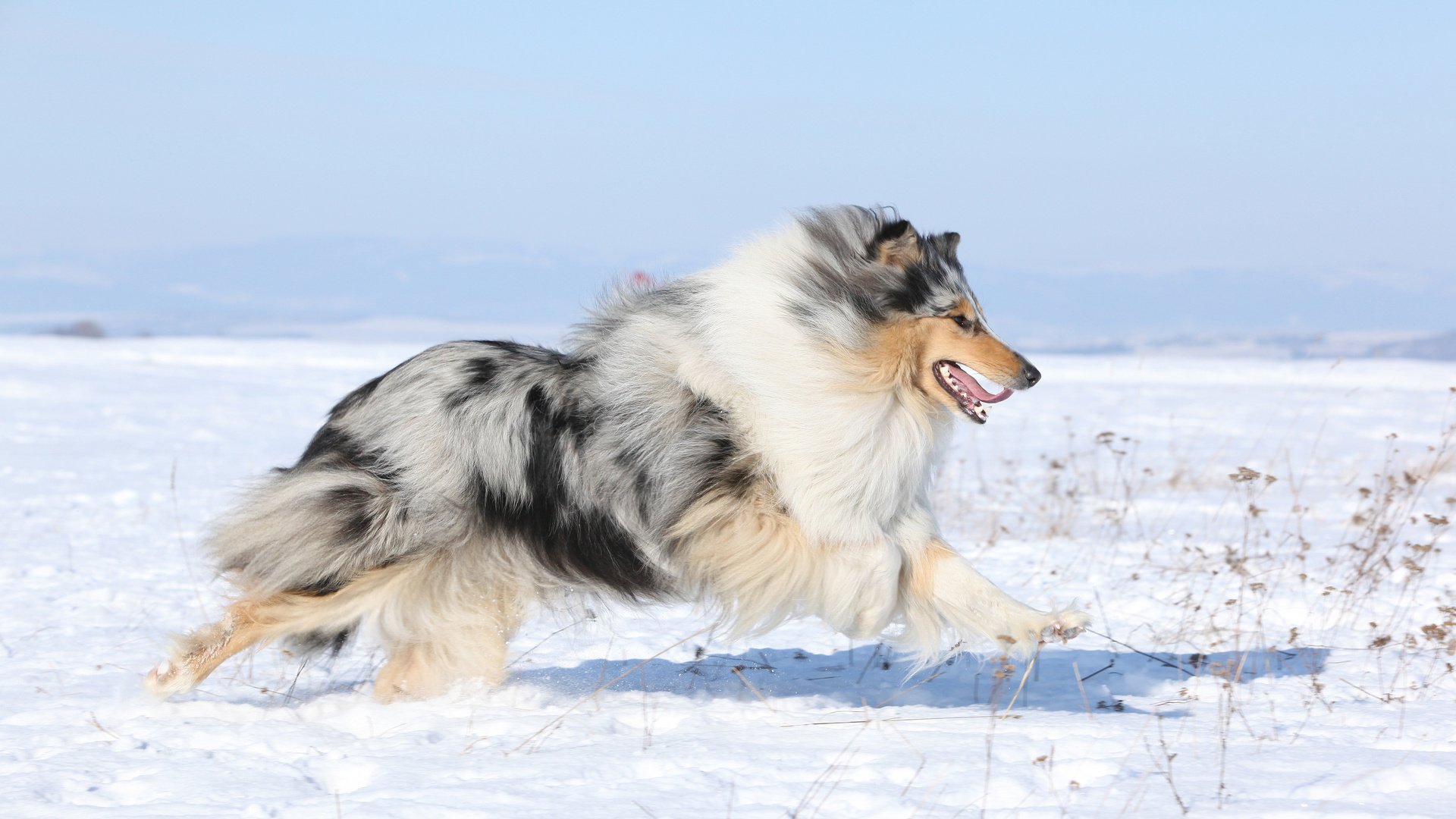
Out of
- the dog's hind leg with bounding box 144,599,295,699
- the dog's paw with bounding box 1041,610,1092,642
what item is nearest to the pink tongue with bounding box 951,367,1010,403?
the dog's paw with bounding box 1041,610,1092,642

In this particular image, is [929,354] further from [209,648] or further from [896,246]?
[209,648]

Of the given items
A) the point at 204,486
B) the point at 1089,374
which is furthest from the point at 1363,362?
the point at 204,486

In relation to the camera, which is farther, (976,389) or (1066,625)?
(976,389)

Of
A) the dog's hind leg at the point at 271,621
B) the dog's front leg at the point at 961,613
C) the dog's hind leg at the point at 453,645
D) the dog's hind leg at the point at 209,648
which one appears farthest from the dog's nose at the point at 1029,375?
the dog's hind leg at the point at 209,648

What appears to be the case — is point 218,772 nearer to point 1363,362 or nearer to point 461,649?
point 461,649

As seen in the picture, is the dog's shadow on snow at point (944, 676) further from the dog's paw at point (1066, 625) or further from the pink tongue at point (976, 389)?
the pink tongue at point (976, 389)

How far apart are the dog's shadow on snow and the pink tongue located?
1.00m

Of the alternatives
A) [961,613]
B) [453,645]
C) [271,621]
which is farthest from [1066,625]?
[271,621]

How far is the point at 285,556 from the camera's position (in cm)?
394

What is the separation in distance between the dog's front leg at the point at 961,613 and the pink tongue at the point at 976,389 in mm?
509

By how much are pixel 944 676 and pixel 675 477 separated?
1.60 m

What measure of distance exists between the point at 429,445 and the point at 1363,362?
23.8m

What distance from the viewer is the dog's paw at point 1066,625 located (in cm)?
389

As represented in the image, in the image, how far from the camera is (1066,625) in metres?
3.90
